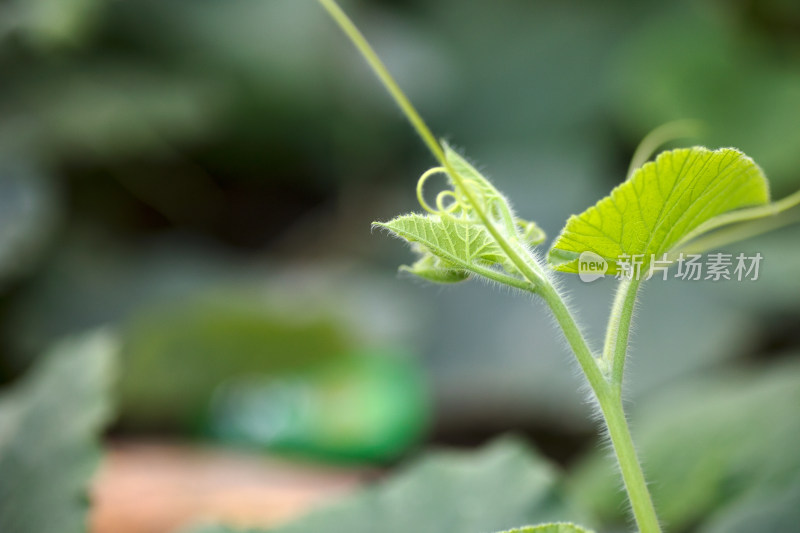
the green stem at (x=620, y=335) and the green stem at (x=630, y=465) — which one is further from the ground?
the green stem at (x=620, y=335)

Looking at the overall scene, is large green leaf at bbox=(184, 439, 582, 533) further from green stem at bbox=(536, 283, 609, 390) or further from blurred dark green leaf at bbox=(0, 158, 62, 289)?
blurred dark green leaf at bbox=(0, 158, 62, 289)

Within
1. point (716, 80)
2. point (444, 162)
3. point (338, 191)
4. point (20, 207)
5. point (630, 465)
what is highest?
point (338, 191)

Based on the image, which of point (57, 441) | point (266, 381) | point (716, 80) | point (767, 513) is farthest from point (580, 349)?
point (716, 80)

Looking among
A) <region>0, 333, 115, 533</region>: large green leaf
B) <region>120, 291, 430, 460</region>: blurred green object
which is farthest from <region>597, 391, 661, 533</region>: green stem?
<region>120, 291, 430, 460</region>: blurred green object

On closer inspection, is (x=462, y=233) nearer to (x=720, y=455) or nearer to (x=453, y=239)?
(x=453, y=239)

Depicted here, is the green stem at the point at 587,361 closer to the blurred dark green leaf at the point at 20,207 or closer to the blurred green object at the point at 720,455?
Answer: the blurred green object at the point at 720,455

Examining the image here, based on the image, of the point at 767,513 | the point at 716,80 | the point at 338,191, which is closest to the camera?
the point at 767,513

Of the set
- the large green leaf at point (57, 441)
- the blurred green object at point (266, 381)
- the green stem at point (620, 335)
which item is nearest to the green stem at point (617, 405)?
the green stem at point (620, 335)
